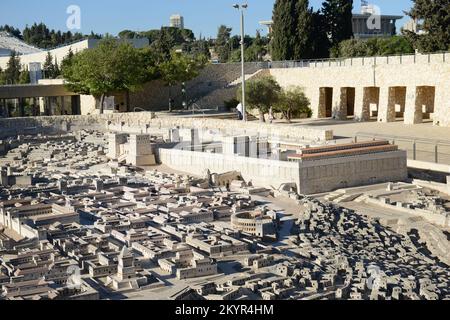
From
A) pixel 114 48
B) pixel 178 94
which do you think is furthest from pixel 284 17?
pixel 114 48

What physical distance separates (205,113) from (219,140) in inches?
401

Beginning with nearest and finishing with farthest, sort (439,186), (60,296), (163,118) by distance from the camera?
→ (60,296) → (439,186) → (163,118)

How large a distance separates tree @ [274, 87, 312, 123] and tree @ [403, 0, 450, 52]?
22.3 ft

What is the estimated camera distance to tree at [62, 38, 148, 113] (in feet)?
111

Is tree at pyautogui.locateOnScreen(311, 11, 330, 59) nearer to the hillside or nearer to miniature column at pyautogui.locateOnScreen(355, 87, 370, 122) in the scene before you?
miniature column at pyautogui.locateOnScreen(355, 87, 370, 122)

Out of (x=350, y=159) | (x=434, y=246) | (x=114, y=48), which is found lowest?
(x=434, y=246)

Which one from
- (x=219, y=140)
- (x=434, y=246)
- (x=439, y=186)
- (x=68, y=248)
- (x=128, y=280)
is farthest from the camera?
(x=219, y=140)

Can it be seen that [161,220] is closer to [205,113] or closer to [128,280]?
[128,280]

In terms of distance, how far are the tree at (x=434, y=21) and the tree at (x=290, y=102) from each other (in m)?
6.78

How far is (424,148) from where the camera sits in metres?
22.7

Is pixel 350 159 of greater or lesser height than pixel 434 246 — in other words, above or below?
above

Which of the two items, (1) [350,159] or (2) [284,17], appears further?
(2) [284,17]

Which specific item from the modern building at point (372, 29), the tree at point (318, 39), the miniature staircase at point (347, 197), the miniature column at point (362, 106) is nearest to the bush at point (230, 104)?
the tree at point (318, 39)

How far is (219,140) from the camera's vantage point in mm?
24891
